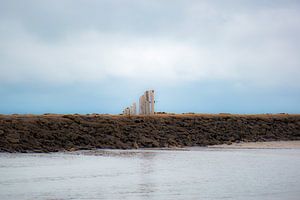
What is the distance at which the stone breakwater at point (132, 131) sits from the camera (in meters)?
22.7

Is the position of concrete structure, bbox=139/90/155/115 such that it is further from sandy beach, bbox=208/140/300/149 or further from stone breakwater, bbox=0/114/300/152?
sandy beach, bbox=208/140/300/149

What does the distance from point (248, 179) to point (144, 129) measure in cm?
1435

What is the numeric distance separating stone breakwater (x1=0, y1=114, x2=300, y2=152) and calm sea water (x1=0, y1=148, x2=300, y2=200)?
4810 mm

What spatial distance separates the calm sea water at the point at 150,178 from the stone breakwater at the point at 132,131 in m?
4.81

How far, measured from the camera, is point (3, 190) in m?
10.4

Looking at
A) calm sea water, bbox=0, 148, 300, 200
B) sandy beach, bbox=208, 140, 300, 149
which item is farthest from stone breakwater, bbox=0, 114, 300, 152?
calm sea water, bbox=0, 148, 300, 200

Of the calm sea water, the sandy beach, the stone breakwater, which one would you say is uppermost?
the stone breakwater

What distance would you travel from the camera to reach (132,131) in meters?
25.6

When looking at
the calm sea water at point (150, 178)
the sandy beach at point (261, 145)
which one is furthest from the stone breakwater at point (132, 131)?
the calm sea water at point (150, 178)

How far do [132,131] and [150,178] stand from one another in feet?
44.5

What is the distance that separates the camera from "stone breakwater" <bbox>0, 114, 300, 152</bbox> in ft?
74.6

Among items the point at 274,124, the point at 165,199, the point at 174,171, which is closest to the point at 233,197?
the point at 165,199

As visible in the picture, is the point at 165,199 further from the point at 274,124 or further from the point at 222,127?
the point at 274,124

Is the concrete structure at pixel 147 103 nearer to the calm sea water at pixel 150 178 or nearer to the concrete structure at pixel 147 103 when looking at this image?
the concrete structure at pixel 147 103
